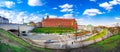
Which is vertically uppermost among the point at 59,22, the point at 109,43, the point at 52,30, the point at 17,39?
the point at 59,22

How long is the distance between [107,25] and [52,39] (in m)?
1.29

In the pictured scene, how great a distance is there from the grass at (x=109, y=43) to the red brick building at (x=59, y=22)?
740 millimetres

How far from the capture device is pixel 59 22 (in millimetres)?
→ 4898

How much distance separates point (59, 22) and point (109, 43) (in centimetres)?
129

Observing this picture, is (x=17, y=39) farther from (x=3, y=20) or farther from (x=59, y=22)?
(x=59, y=22)

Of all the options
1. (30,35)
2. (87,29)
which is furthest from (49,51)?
(87,29)

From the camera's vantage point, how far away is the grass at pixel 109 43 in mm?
5270

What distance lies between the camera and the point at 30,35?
471 centimetres

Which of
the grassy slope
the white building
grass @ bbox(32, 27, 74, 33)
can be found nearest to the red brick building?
grass @ bbox(32, 27, 74, 33)

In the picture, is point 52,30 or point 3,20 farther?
point 52,30

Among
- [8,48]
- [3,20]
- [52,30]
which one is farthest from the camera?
[52,30]

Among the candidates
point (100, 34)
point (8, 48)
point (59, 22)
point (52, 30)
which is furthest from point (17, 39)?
point (100, 34)

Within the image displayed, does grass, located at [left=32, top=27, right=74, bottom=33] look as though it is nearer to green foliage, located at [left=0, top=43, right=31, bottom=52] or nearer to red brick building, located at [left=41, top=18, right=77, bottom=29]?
red brick building, located at [left=41, top=18, right=77, bottom=29]

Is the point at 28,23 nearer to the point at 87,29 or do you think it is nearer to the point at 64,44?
the point at 64,44
